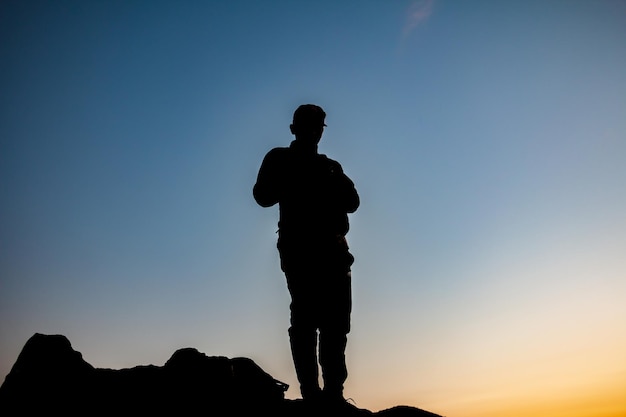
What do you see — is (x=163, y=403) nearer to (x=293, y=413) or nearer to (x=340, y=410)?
(x=293, y=413)

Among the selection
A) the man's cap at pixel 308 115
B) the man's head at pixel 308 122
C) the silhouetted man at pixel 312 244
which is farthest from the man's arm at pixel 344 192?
the man's cap at pixel 308 115

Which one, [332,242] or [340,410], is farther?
[332,242]

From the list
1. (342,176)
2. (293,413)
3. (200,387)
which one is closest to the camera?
(293,413)

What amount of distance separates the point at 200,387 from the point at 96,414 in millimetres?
1124

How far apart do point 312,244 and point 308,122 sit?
145 cm

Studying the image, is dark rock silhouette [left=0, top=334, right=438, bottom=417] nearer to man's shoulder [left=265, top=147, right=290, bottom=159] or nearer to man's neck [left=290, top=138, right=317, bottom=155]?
man's shoulder [left=265, top=147, right=290, bottom=159]

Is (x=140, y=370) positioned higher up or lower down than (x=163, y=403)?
higher up

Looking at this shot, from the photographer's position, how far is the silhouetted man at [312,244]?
15.5 feet

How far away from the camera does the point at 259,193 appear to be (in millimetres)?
4961

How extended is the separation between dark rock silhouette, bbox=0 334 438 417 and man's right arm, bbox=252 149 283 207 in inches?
84.8

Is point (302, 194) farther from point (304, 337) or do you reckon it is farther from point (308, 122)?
point (304, 337)

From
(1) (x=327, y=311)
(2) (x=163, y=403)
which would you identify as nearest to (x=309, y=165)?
(1) (x=327, y=311)

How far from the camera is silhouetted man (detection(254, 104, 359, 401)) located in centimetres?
471

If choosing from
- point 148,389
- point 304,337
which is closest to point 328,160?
point 304,337
